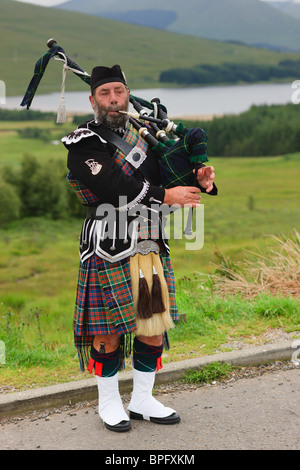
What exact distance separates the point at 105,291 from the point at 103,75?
1208 mm

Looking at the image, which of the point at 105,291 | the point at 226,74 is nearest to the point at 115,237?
the point at 105,291

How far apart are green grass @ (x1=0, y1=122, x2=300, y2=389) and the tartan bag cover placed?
89cm

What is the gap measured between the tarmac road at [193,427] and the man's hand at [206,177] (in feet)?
4.57

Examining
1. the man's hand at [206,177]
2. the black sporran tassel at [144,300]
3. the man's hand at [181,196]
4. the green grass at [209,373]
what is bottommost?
the green grass at [209,373]

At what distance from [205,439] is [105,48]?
140 meters

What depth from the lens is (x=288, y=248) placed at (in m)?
6.15

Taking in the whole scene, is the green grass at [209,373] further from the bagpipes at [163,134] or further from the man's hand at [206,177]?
the man's hand at [206,177]

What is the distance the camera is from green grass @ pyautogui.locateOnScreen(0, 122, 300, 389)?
14.1ft

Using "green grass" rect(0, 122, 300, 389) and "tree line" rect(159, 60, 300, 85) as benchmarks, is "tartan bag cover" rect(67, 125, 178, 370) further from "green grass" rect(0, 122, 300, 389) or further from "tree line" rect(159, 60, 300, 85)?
"tree line" rect(159, 60, 300, 85)

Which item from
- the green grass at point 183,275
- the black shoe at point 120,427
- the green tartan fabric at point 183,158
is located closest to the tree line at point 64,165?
the green grass at point 183,275

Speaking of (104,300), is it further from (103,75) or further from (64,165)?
(64,165)

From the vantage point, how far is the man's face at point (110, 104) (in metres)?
3.04

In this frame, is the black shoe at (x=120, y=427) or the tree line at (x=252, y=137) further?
the tree line at (x=252, y=137)
